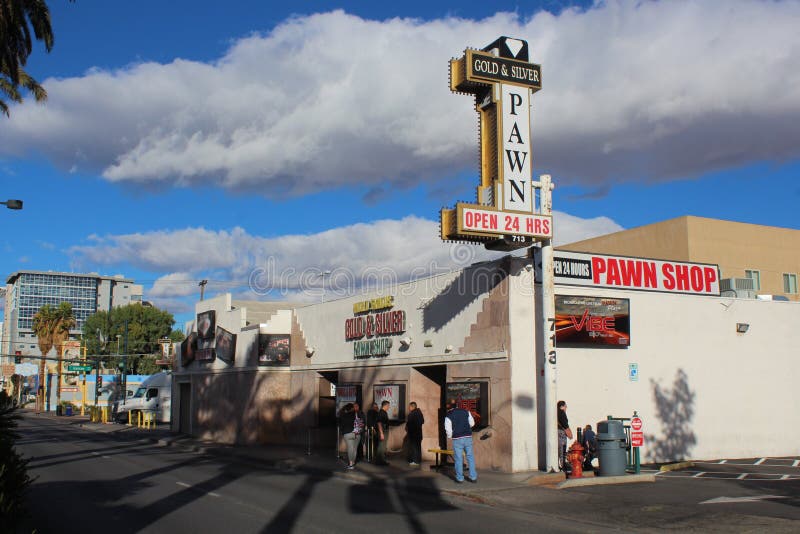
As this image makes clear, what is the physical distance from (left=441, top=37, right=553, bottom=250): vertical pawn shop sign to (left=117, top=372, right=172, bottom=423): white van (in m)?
39.6

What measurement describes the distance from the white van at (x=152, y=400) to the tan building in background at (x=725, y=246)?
1242 inches

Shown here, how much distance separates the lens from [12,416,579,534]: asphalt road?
11266mm

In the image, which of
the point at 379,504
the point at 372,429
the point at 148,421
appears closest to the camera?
the point at 379,504

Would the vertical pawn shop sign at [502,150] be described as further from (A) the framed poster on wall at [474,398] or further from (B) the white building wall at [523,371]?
(A) the framed poster on wall at [474,398]

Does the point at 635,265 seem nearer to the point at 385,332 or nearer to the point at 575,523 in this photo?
the point at 385,332

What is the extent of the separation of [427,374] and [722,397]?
29.0ft

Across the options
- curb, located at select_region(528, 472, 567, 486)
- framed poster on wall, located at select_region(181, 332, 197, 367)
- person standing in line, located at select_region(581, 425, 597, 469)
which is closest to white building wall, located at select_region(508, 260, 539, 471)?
person standing in line, located at select_region(581, 425, 597, 469)

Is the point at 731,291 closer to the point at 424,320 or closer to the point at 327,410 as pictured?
the point at 424,320

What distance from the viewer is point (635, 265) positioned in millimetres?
20875

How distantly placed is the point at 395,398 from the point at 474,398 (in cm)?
427

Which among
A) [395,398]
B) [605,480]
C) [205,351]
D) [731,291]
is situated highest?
[731,291]

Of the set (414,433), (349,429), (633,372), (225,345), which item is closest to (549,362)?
(633,372)

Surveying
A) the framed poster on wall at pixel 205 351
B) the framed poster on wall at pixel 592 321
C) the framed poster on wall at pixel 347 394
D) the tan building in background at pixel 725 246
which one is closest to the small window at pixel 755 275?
the tan building in background at pixel 725 246

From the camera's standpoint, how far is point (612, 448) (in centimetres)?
1602
